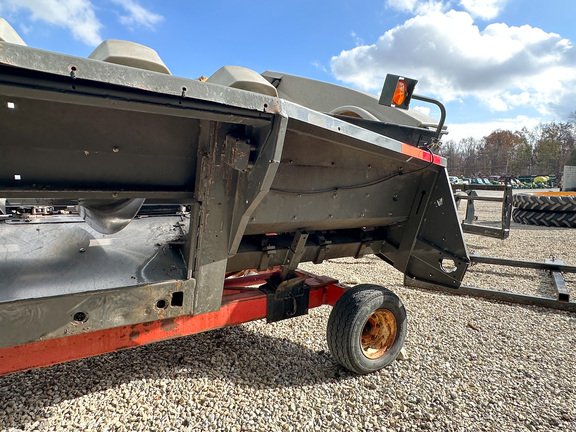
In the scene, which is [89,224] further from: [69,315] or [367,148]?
[367,148]

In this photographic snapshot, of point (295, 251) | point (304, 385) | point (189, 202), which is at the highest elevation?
point (189, 202)

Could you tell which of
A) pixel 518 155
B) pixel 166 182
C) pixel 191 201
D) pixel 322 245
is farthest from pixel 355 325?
pixel 518 155

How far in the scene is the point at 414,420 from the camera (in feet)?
7.35

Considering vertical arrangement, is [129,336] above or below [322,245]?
below

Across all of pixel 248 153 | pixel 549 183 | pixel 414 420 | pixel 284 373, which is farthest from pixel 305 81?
pixel 549 183

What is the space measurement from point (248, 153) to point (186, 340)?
2.04 meters

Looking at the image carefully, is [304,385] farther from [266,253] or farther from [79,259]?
[79,259]

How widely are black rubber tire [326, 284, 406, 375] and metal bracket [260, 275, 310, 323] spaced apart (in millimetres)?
314

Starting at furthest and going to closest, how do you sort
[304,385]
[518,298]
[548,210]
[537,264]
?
[548,210], [537,264], [518,298], [304,385]

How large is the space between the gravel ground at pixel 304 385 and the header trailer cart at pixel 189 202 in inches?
14.4

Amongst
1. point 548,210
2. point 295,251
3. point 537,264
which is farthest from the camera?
point 548,210

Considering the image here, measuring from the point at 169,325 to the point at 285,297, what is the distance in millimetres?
955

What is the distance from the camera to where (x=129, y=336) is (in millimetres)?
2023

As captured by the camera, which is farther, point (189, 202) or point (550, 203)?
point (550, 203)
